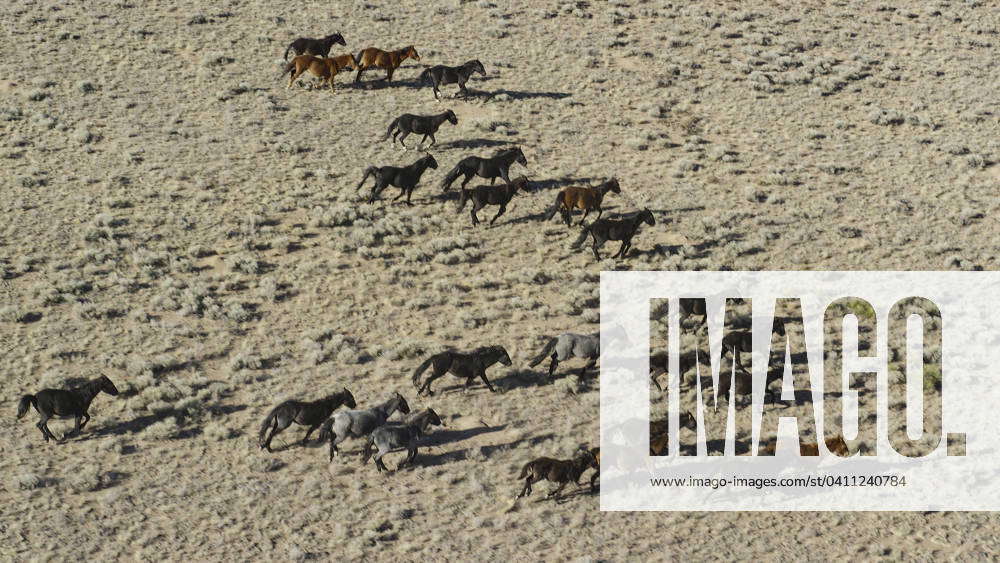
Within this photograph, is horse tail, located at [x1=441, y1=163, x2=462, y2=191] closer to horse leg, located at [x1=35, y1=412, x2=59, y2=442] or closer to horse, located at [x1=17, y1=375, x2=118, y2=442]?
horse, located at [x1=17, y1=375, x2=118, y2=442]

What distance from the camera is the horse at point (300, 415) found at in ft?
61.9

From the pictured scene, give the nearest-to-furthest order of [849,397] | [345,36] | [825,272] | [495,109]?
1. [849,397]
2. [825,272]
3. [495,109]
4. [345,36]

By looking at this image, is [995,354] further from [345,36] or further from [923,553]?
[345,36]

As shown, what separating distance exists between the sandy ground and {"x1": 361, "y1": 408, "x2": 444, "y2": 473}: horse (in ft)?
1.36

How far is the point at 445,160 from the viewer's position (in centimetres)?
3073

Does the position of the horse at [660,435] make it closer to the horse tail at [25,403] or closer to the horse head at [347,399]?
the horse head at [347,399]

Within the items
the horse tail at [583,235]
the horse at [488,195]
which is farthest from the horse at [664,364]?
the horse at [488,195]

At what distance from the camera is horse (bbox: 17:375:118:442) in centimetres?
1869

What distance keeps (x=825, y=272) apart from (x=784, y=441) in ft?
25.7

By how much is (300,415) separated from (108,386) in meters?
3.81

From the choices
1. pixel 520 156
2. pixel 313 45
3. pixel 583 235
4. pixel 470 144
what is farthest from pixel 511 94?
pixel 583 235

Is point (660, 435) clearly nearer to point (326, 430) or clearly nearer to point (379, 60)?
point (326, 430)

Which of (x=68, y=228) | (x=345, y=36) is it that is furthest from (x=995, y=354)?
(x=345, y=36)

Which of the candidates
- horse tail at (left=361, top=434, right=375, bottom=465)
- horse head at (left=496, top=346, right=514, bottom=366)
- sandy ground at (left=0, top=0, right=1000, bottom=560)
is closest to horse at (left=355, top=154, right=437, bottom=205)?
sandy ground at (left=0, top=0, right=1000, bottom=560)
